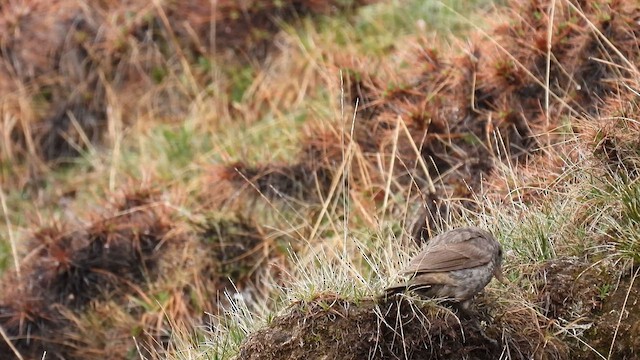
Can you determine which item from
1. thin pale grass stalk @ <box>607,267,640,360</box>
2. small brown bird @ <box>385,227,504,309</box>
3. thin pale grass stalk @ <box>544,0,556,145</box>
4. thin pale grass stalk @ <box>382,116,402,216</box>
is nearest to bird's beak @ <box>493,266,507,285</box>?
small brown bird @ <box>385,227,504,309</box>

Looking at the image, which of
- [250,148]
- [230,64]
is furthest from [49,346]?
[230,64]

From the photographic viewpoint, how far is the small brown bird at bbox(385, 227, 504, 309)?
13.5ft

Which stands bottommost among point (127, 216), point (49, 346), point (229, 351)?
point (49, 346)

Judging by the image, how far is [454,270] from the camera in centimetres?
411

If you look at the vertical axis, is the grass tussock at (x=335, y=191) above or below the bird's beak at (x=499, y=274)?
below

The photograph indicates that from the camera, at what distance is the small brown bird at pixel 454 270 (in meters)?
4.11

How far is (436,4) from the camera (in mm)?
8094

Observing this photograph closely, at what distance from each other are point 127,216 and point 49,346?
98 centimetres

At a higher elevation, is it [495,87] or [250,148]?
[495,87]

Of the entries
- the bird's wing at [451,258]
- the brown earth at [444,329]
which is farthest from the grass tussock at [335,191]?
the bird's wing at [451,258]

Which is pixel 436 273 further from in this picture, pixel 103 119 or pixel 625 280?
pixel 103 119

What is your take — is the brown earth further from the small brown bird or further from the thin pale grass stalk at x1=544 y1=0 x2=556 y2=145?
the thin pale grass stalk at x1=544 y1=0 x2=556 y2=145

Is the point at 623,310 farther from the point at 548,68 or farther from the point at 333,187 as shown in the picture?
the point at 333,187

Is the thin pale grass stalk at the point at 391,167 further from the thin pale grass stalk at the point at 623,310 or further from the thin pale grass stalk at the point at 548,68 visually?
the thin pale grass stalk at the point at 623,310
